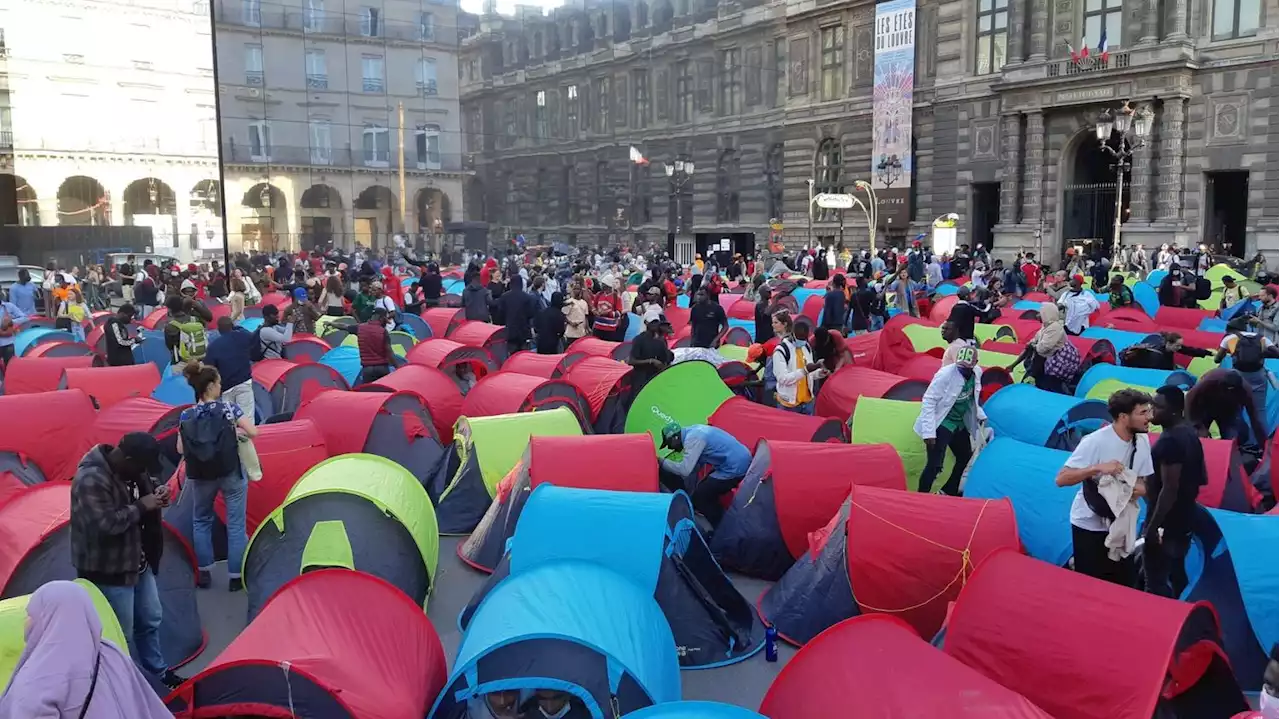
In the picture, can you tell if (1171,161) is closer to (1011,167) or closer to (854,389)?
(1011,167)

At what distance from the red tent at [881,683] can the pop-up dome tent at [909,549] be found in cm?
137

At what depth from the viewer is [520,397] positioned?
9.89 m

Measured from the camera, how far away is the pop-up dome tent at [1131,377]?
29.8 feet

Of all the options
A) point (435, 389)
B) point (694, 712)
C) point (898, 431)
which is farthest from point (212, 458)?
point (898, 431)

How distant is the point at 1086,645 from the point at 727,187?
39799 millimetres

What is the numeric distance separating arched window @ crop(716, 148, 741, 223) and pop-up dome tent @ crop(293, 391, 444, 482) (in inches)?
1379

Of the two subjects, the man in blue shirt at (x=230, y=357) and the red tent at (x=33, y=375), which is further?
the red tent at (x=33, y=375)

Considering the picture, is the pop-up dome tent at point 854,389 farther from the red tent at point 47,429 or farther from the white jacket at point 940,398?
the red tent at point 47,429

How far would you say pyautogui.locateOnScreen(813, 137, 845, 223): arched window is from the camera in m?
37.4

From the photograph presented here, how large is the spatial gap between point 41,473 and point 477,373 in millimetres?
4661

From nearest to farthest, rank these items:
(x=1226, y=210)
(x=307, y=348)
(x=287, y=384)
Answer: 1. (x=287, y=384)
2. (x=307, y=348)
3. (x=1226, y=210)

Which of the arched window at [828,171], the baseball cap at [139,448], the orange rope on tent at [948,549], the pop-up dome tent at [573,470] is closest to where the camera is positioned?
the baseball cap at [139,448]

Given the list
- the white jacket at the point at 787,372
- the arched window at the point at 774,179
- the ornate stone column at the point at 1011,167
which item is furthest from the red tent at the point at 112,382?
the arched window at the point at 774,179

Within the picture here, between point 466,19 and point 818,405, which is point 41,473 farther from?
point 466,19
